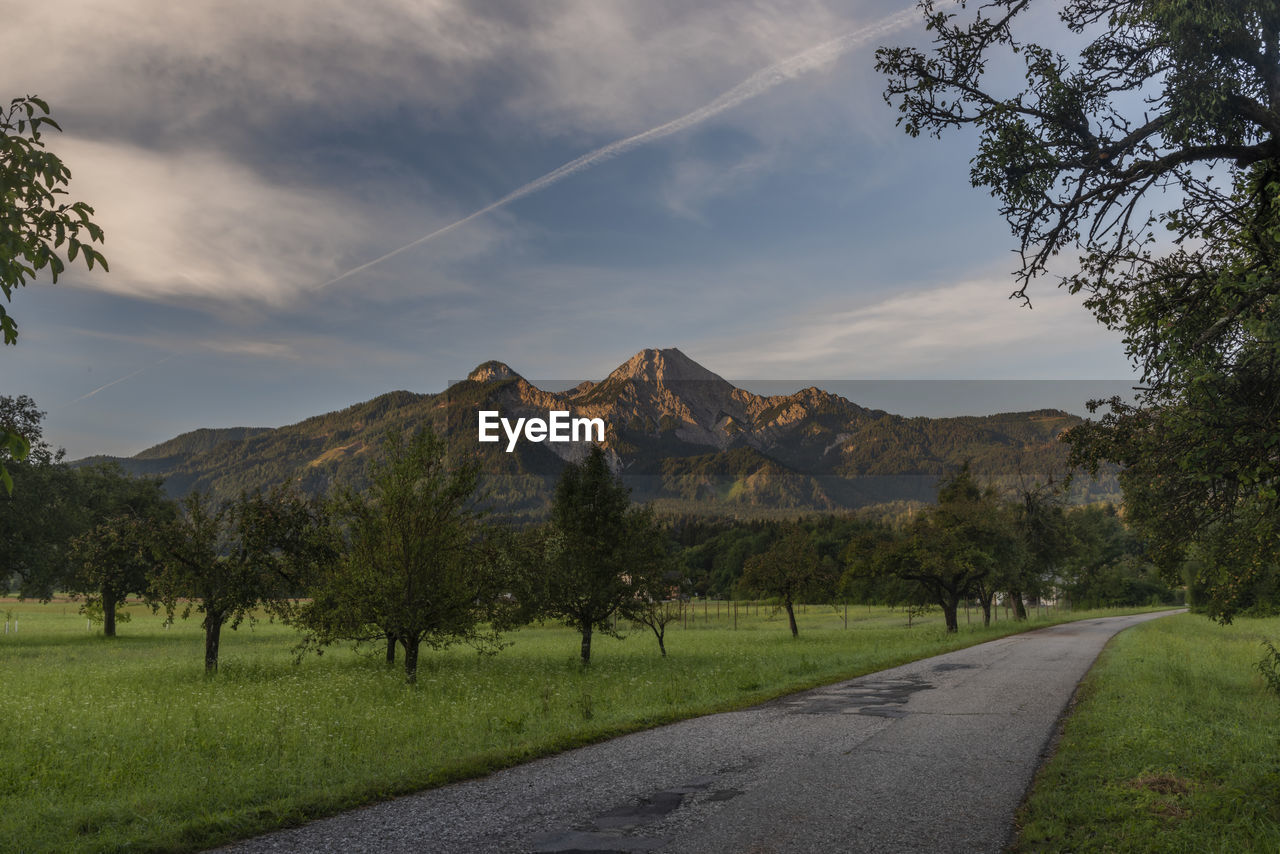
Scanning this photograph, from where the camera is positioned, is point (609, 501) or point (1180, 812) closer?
point (1180, 812)

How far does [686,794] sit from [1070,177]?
931 cm

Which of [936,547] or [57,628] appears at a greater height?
[936,547]

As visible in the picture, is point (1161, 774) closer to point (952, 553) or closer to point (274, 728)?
point (274, 728)

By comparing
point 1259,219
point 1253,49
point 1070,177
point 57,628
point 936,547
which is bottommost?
point 57,628

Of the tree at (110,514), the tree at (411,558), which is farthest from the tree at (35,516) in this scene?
the tree at (411,558)

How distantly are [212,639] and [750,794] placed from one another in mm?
24669

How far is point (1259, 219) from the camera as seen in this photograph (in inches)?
360

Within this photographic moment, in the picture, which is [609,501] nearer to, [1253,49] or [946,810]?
[946,810]

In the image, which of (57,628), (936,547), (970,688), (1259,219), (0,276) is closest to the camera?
(0,276)

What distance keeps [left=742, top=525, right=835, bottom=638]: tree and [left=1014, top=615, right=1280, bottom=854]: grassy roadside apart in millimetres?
31095

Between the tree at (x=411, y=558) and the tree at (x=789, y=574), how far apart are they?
30.0 m

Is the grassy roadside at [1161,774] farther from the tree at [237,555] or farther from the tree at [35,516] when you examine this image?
the tree at [35,516]

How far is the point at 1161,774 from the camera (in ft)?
33.9

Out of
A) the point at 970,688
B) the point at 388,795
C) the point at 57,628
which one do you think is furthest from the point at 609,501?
the point at 57,628
